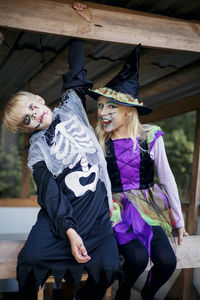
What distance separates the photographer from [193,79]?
425 cm

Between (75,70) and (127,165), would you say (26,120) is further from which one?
(127,165)

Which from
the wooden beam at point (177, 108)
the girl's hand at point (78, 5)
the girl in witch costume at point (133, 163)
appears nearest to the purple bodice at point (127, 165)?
the girl in witch costume at point (133, 163)

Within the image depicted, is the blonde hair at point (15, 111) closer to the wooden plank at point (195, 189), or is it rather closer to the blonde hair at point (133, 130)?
the blonde hair at point (133, 130)

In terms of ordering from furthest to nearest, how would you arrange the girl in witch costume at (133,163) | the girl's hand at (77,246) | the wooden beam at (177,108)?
the wooden beam at (177,108) < the girl in witch costume at (133,163) < the girl's hand at (77,246)

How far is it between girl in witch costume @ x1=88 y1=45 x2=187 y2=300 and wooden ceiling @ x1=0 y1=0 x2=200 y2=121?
24 centimetres

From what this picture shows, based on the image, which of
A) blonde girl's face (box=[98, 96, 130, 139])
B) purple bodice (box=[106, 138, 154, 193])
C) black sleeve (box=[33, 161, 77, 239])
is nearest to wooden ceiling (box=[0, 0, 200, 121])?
blonde girl's face (box=[98, 96, 130, 139])

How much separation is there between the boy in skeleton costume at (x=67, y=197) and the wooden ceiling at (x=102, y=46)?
0.74 feet

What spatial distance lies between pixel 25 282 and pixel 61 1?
5.63 ft

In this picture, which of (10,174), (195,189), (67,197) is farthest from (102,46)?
(10,174)

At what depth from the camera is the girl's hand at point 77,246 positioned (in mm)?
2037

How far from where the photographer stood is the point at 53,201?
2.14 metres

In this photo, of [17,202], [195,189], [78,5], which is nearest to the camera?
[78,5]

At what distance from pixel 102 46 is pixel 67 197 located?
164 centimetres

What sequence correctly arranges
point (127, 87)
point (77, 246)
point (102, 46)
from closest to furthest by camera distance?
point (77, 246) < point (127, 87) < point (102, 46)
